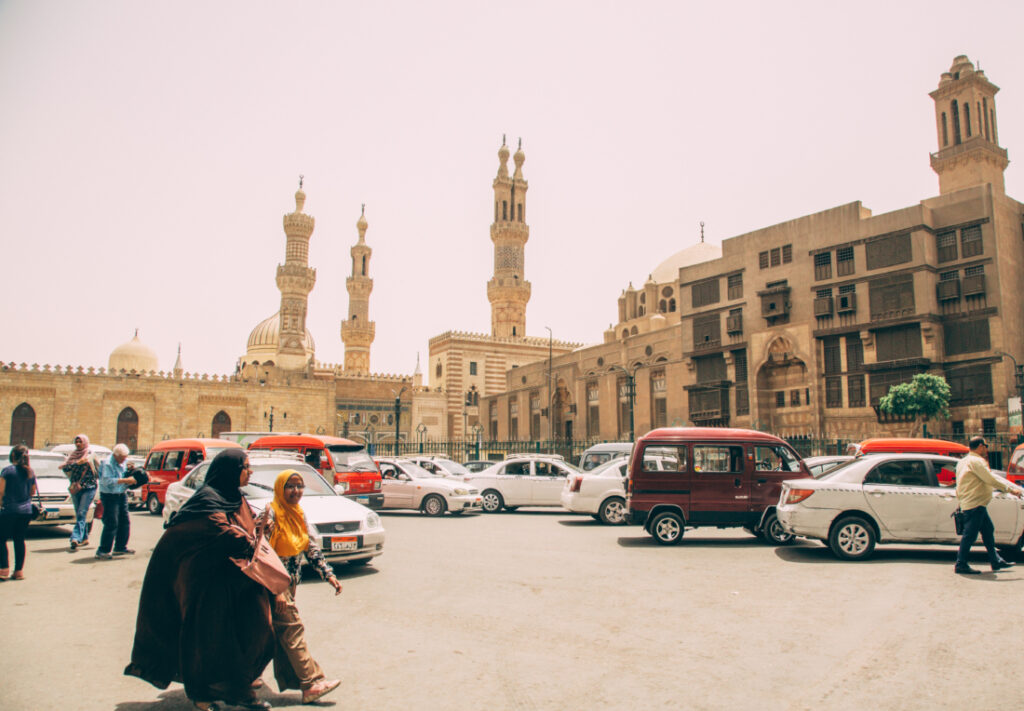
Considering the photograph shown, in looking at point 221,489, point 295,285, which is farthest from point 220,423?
point 221,489

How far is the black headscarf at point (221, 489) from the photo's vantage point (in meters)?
4.25

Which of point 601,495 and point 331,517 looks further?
point 601,495

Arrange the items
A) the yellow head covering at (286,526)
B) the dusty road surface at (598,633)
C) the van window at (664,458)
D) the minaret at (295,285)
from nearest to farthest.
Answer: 1. the dusty road surface at (598,633)
2. the yellow head covering at (286,526)
3. the van window at (664,458)
4. the minaret at (295,285)

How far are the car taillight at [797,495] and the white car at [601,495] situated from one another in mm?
5011

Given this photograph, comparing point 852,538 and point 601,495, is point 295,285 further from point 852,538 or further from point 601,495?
point 852,538

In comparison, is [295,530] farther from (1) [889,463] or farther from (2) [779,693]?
(1) [889,463]

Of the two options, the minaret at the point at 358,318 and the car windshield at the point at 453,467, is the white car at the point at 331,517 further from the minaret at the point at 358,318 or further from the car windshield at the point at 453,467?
the minaret at the point at 358,318

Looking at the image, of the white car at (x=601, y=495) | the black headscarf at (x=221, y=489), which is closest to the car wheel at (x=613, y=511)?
the white car at (x=601, y=495)

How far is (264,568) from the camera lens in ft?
14.0

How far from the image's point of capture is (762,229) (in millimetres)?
36750

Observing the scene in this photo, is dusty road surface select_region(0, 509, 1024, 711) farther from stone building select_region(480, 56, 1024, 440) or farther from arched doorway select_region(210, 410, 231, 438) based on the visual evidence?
arched doorway select_region(210, 410, 231, 438)

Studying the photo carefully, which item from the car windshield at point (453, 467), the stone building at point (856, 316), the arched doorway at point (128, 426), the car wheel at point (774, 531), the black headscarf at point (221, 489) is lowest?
the car wheel at point (774, 531)

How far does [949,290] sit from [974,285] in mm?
985

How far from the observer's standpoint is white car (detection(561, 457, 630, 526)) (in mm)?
14852
